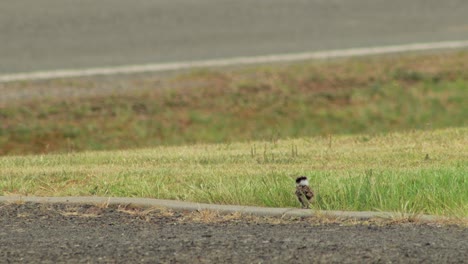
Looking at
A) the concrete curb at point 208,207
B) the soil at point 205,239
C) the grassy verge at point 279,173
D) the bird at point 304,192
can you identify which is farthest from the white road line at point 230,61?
the bird at point 304,192

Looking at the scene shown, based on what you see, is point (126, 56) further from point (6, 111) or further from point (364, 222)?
point (364, 222)

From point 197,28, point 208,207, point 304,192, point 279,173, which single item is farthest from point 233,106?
point 304,192

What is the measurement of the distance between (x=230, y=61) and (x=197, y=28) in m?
2.04

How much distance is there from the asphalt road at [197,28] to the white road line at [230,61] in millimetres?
294

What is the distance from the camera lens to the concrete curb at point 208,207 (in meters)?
7.39

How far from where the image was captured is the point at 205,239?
22.3 ft

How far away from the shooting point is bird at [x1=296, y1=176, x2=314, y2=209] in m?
7.63

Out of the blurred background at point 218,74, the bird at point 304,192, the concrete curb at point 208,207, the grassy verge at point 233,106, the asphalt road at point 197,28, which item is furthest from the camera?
the asphalt road at point 197,28

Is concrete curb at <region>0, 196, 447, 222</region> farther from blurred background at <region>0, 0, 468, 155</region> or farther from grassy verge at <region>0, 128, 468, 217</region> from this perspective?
blurred background at <region>0, 0, 468, 155</region>

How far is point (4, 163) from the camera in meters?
10.3

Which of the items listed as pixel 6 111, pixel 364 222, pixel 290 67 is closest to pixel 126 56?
pixel 290 67

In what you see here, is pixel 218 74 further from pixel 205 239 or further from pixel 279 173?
pixel 205 239

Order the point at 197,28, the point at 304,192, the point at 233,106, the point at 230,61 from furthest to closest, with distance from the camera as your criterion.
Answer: the point at 197,28
the point at 230,61
the point at 233,106
the point at 304,192

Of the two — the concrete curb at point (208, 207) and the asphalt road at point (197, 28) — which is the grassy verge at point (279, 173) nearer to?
the concrete curb at point (208, 207)
